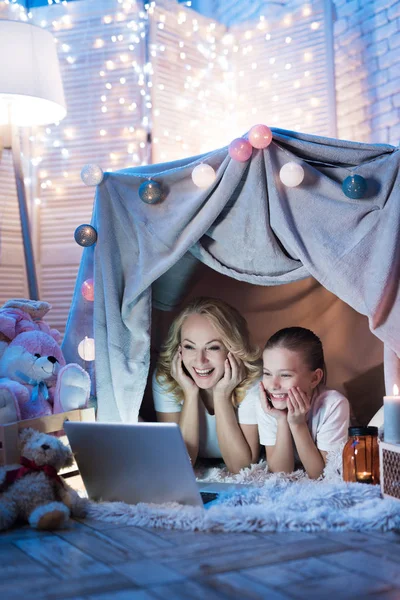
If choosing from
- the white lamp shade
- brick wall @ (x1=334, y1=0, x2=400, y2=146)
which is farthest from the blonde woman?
brick wall @ (x1=334, y1=0, x2=400, y2=146)

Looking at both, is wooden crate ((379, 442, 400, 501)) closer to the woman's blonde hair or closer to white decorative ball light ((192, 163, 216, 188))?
the woman's blonde hair

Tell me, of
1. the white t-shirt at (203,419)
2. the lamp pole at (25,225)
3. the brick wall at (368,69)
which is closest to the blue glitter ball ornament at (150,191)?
the white t-shirt at (203,419)

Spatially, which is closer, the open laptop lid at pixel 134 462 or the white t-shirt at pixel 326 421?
the open laptop lid at pixel 134 462

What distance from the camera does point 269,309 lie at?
2.43 meters

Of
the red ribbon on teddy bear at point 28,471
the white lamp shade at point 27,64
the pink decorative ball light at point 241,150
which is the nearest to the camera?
the red ribbon on teddy bear at point 28,471

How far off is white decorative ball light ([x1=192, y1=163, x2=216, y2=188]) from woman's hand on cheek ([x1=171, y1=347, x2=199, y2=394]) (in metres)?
0.53

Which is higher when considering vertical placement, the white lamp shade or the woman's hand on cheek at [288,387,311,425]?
the white lamp shade

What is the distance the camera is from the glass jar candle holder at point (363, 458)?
1751mm

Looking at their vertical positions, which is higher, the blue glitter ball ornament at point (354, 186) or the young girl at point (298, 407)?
the blue glitter ball ornament at point (354, 186)

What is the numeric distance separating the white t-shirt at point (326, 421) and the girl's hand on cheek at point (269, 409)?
42mm

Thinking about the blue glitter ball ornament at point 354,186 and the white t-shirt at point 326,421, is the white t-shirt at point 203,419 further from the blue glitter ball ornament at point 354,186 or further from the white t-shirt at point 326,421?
the blue glitter ball ornament at point 354,186

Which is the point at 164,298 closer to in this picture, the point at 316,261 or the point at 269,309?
the point at 269,309

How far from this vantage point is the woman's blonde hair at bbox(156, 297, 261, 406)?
2086 mm

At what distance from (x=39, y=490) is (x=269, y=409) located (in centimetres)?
68
